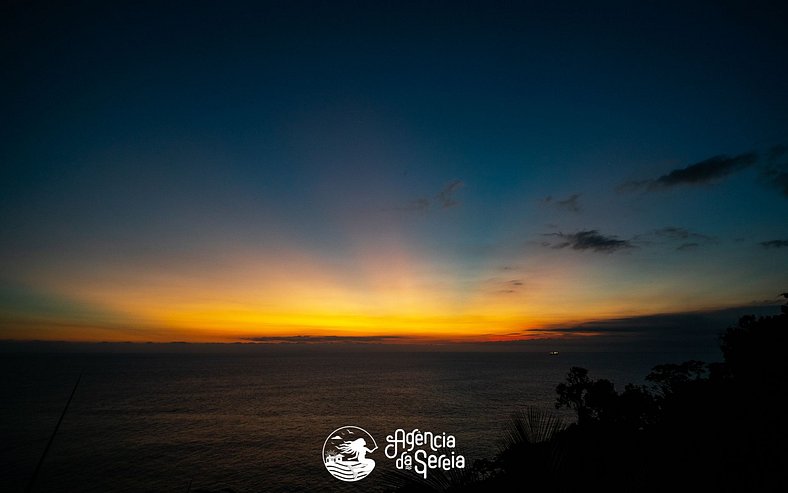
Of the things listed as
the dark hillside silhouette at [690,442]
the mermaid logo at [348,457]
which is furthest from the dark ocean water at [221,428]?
the dark hillside silhouette at [690,442]

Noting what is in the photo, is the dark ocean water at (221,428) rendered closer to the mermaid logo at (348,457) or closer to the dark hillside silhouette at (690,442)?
the mermaid logo at (348,457)

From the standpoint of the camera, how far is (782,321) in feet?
62.1

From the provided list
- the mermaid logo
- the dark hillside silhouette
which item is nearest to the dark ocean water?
the mermaid logo

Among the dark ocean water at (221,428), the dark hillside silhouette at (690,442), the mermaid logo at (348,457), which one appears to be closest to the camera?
the dark hillside silhouette at (690,442)

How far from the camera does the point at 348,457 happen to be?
41.7 meters

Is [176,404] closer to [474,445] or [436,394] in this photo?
[436,394]

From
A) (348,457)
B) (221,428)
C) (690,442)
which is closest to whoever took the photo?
(690,442)

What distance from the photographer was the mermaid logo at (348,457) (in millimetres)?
38562

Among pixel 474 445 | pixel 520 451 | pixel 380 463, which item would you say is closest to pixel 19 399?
pixel 380 463

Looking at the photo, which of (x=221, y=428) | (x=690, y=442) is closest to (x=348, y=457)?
(x=221, y=428)

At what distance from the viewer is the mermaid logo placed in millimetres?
38562

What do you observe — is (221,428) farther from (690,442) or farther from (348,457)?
(690,442)

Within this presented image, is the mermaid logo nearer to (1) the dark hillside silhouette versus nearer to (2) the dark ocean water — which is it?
(2) the dark ocean water

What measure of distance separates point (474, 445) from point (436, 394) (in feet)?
148
